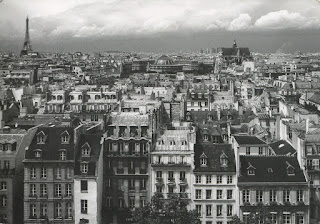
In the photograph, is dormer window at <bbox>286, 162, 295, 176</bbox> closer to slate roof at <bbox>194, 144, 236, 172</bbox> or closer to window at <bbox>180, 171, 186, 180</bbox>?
slate roof at <bbox>194, 144, 236, 172</bbox>

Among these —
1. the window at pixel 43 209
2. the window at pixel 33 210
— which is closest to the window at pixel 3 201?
the window at pixel 33 210

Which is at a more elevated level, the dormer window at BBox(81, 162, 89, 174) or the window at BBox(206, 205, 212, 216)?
the dormer window at BBox(81, 162, 89, 174)

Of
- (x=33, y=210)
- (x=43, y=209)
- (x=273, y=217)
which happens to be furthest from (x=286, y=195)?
(x=33, y=210)

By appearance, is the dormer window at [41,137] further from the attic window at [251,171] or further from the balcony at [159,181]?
the attic window at [251,171]

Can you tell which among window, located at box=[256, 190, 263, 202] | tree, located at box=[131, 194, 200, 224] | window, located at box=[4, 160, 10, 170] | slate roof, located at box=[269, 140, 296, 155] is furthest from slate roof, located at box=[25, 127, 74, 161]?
slate roof, located at box=[269, 140, 296, 155]

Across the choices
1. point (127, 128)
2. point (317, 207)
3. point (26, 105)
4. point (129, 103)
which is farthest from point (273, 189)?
point (26, 105)

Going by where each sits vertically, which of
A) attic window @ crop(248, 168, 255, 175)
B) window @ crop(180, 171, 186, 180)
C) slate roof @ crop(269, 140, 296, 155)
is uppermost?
slate roof @ crop(269, 140, 296, 155)
